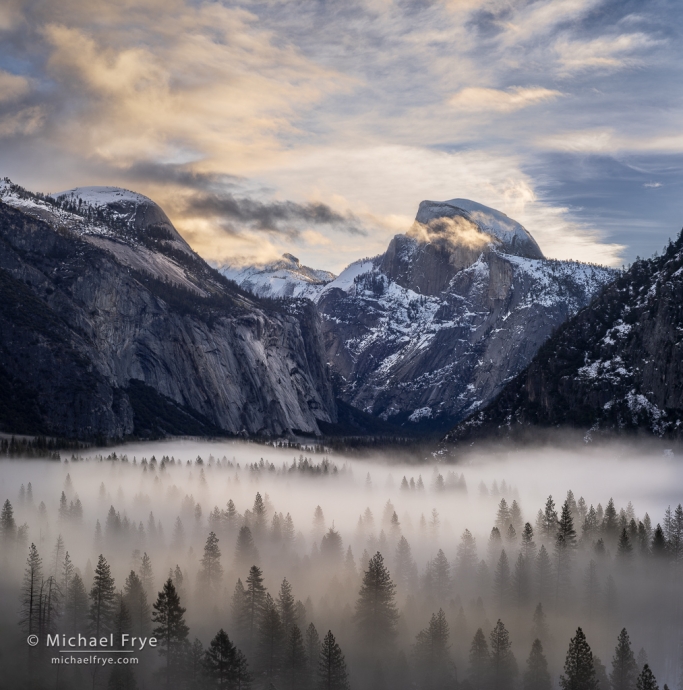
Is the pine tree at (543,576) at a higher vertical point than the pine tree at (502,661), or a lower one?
higher

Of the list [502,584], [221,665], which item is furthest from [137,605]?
[502,584]

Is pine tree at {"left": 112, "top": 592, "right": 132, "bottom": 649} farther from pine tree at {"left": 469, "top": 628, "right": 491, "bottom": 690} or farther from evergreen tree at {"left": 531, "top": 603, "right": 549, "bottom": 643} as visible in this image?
evergreen tree at {"left": 531, "top": 603, "right": 549, "bottom": 643}

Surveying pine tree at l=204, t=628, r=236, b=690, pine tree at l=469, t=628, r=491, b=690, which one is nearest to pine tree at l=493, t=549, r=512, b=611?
pine tree at l=469, t=628, r=491, b=690

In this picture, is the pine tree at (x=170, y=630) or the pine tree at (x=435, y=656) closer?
the pine tree at (x=170, y=630)

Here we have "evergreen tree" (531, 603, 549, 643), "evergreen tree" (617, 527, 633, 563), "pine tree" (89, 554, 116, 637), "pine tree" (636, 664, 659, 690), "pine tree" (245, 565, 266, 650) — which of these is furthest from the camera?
"evergreen tree" (617, 527, 633, 563)

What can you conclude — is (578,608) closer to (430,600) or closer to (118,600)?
(430,600)

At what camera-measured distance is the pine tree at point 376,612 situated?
17488cm

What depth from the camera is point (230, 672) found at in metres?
150

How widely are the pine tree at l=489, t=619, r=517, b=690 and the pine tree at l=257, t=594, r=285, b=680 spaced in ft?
112

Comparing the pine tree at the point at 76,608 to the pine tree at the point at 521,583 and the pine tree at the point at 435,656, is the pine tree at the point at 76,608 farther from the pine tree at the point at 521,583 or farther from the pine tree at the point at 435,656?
the pine tree at the point at 521,583

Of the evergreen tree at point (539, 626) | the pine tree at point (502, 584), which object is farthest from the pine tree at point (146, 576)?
the evergreen tree at point (539, 626)

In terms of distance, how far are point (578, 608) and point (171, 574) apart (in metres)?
75.9

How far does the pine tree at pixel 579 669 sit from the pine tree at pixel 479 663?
44.6 ft

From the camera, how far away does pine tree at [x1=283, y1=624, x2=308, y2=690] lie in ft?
528
